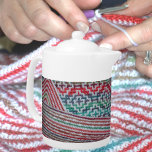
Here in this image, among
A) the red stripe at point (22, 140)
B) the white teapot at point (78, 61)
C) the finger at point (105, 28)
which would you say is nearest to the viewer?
the white teapot at point (78, 61)

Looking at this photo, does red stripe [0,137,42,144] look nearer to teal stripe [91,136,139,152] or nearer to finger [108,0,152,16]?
teal stripe [91,136,139,152]

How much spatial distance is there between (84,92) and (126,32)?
23cm

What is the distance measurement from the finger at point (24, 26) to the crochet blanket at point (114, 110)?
1.2 inches

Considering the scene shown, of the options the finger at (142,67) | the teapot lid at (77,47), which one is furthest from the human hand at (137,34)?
the teapot lid at (77,47)

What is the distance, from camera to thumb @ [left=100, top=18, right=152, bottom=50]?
65 cm

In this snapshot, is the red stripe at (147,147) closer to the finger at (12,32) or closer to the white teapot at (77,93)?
the white teapot at (77,93)

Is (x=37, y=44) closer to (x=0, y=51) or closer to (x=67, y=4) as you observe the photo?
(x=0, y=51)

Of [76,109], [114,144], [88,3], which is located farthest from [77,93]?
[88,3]

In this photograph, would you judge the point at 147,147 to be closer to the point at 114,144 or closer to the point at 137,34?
the point at 114,144

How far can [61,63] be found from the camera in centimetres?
49

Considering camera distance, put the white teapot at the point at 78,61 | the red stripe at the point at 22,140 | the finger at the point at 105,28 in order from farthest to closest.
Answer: the finger at the point at 105,28, the red stripe at the point at 22,140, the white teapot at the point at 78,61

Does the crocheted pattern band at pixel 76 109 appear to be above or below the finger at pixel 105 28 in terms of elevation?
below

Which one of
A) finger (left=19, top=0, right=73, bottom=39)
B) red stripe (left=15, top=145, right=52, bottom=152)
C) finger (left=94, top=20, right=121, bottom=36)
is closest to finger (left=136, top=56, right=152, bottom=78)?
finger (left=94, top=20, right=121, bottom=36)

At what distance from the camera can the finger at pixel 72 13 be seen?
61 cm
